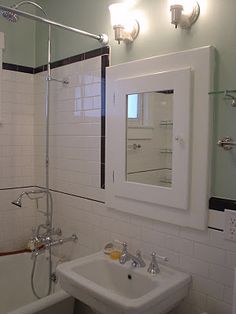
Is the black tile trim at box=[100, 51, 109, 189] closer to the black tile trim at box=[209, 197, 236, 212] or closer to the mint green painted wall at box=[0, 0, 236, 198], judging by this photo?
the mint green painted wall at box=[0, 0, 236, 198]

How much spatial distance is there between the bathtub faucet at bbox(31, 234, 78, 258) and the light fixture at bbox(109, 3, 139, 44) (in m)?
1.46

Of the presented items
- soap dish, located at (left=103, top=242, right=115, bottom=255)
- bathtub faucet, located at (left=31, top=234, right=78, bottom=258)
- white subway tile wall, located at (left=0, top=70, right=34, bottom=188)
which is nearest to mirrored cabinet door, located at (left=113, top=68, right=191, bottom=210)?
soap dish, located at (left=103, top=242, right=115, bottom=255)

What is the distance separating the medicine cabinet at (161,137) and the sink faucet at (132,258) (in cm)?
23

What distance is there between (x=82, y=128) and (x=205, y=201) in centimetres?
109

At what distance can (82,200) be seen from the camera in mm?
2320

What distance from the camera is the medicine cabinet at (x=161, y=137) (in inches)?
62.3

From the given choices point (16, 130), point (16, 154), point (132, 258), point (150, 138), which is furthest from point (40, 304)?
point (16, 130)

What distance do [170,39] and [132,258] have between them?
126cm

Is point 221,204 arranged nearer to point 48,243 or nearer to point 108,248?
point 108,248

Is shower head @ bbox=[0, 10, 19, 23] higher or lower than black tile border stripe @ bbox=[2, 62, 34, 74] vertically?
higher

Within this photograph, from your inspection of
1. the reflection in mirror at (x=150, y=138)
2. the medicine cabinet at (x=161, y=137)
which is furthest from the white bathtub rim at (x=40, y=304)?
the reflection in mirror at (x=150, y=138)

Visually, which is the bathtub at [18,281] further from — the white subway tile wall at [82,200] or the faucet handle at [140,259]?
the faucet handle at [140,259]

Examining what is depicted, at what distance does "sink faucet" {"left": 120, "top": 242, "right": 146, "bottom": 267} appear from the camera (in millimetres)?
1804

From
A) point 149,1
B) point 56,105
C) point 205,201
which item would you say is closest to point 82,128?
point 56,105
